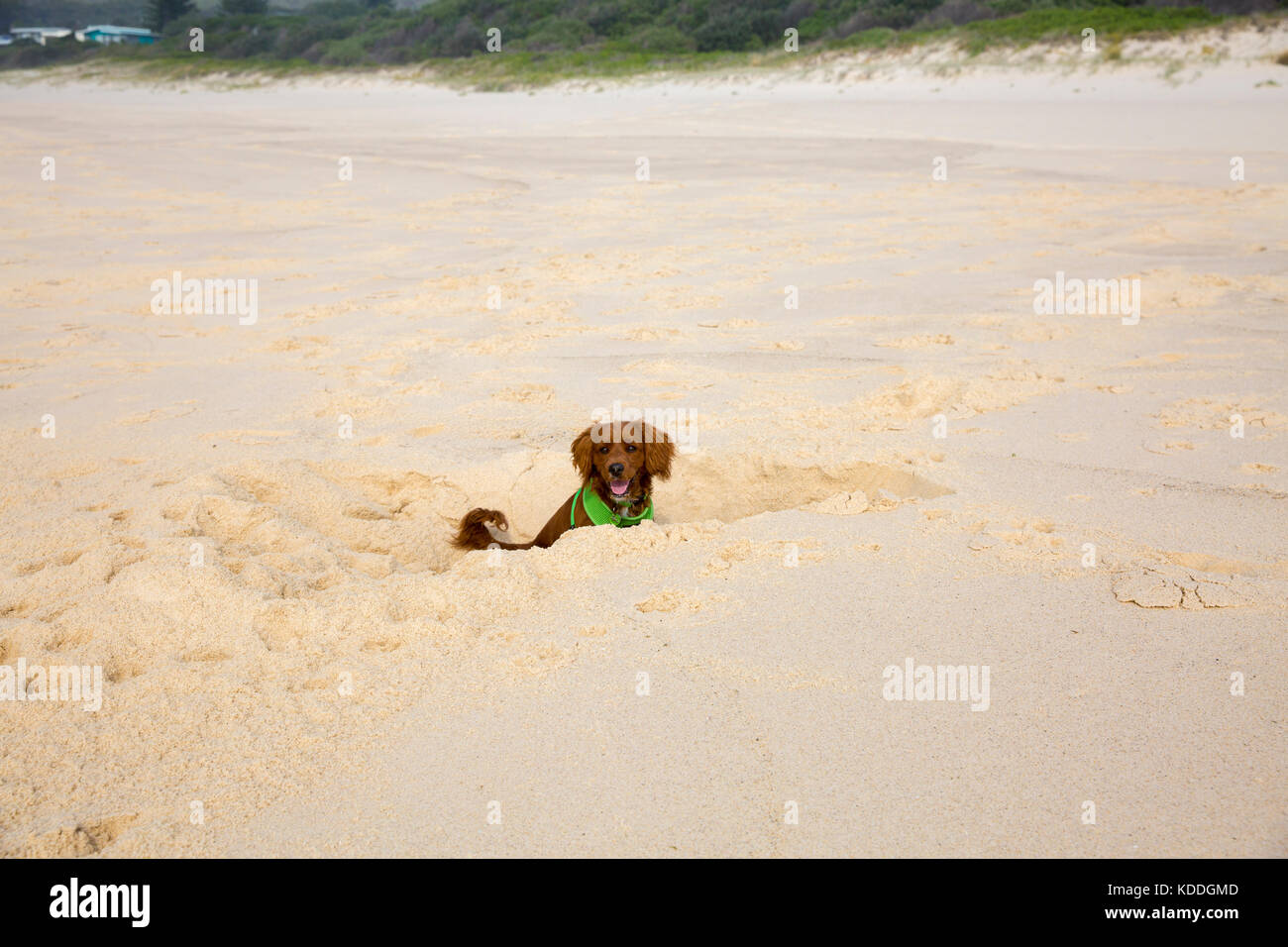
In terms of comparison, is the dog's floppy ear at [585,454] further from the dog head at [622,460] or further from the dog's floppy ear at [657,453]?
the dog's floppy ear at [657,453]

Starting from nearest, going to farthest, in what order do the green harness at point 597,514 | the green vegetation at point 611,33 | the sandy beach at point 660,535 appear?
1. the sandy beach at point 660,535
2. the green harness at point 597,514
3. the green vegetation at point 611,33

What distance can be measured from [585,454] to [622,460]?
0.88ft

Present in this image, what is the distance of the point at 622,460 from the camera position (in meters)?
4.08

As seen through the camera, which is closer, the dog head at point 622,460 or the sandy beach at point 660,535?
the sandy beach at point 660,535

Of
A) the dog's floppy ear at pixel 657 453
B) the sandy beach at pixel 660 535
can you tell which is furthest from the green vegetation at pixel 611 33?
the dog's floppy ear at pixel 657 453

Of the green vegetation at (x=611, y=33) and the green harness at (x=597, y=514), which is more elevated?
the green vegetation at (x=611, y=33)

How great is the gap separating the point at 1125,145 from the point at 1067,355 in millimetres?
10200

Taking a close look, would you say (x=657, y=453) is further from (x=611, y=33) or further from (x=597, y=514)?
(x=611, y=33)

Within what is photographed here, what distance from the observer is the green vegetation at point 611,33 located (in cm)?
1977

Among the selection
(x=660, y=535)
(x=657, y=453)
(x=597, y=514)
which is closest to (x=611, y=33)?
(x=657, y=453)

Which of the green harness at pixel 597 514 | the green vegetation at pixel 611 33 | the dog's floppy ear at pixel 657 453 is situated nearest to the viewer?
the green harness at pixel 597 514

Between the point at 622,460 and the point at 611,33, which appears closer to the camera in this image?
the point at 622,460
